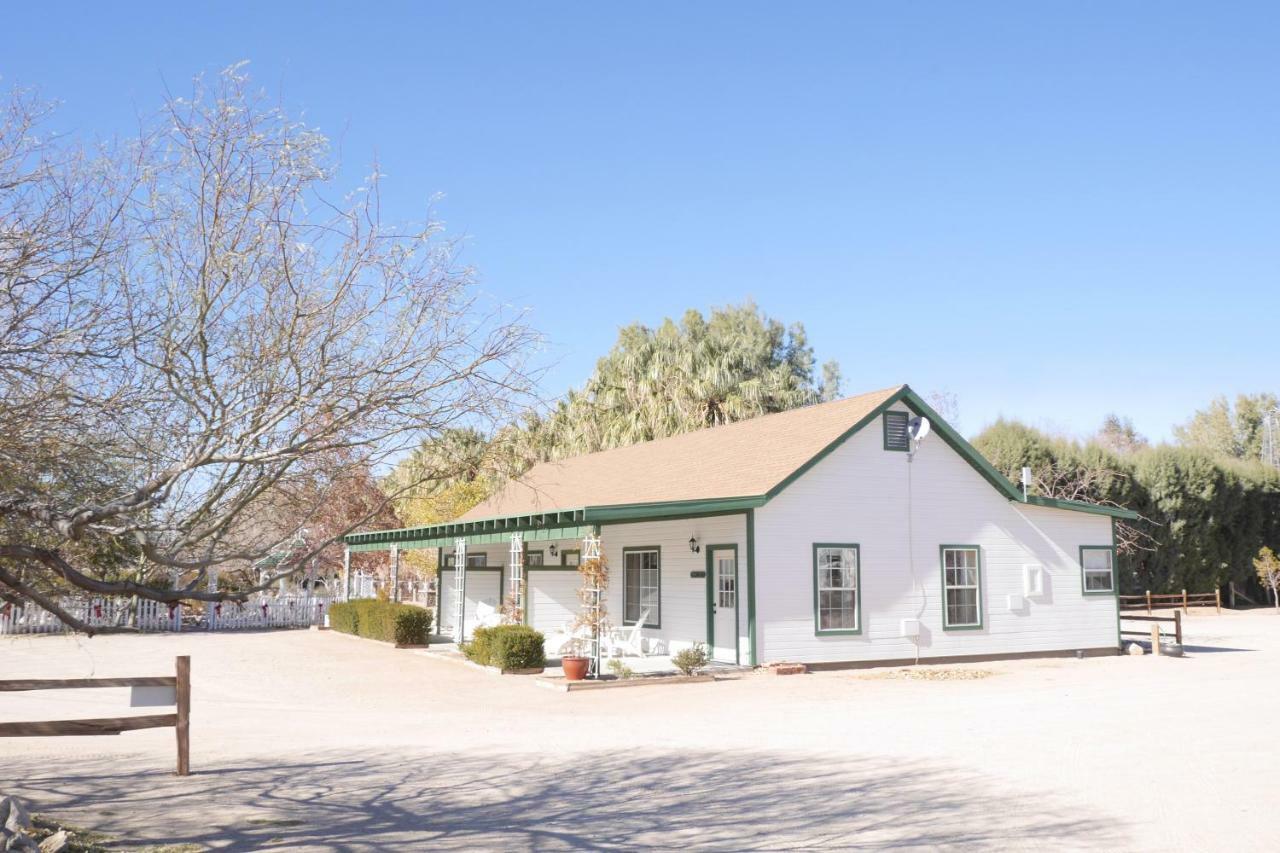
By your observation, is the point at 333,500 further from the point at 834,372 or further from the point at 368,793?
the point at 834,372

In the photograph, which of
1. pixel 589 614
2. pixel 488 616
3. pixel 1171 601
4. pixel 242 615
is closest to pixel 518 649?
pixel 589 614

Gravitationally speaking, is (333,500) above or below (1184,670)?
above

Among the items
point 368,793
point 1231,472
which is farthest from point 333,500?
point 1231,472

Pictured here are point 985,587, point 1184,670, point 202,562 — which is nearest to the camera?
point 202,562

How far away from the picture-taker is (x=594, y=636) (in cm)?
1734

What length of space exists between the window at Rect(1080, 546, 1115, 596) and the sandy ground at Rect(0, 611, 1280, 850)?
4.64m

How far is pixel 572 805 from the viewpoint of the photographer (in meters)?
8.43

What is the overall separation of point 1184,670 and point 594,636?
1082 cm

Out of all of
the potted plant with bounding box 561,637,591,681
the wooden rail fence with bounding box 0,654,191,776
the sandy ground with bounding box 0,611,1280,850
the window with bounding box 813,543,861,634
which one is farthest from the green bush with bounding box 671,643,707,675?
the wooden rail fence with bounding box 0,654,191,776

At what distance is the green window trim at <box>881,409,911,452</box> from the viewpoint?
2042 centimetres

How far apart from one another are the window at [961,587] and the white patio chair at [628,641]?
19.6 ft

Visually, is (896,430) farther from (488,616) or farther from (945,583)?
(488,616)

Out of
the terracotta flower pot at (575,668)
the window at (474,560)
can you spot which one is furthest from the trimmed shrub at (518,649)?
the window at (474,560)

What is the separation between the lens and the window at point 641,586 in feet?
72.9
